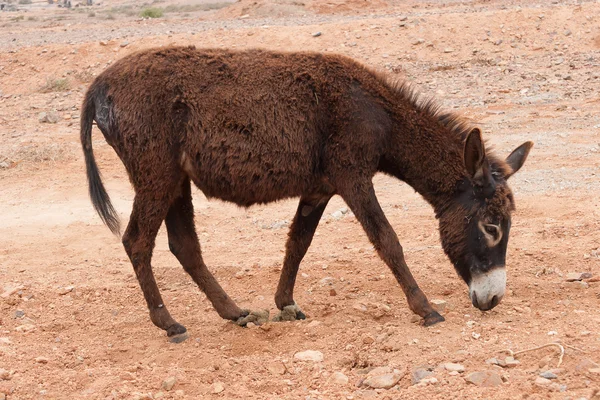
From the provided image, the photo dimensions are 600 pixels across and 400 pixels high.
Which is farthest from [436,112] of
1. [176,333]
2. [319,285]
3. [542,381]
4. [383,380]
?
[176,333]

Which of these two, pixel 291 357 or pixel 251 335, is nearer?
pixel 291 357

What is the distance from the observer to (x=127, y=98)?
18.6 ft

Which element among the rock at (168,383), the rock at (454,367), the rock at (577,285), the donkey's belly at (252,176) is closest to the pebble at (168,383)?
the rock at (168,383)

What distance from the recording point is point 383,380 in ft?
15.2

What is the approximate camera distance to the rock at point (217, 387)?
4832mm

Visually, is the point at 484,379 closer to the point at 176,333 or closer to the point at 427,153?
the point at 427,153

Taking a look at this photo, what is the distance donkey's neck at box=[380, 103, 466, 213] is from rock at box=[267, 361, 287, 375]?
1.73 meters

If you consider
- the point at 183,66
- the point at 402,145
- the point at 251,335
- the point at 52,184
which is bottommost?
the point at 52,184

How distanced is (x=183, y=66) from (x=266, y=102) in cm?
73

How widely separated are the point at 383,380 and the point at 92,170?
2.99 m

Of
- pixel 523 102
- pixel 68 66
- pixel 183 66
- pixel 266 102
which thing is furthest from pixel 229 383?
pixel 68 66

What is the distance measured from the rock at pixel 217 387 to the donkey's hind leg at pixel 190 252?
1.28 metres

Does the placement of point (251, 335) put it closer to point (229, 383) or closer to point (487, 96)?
point (229, 383)

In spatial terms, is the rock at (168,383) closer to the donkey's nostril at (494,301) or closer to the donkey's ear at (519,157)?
the donkey's nostril at (494,301)
